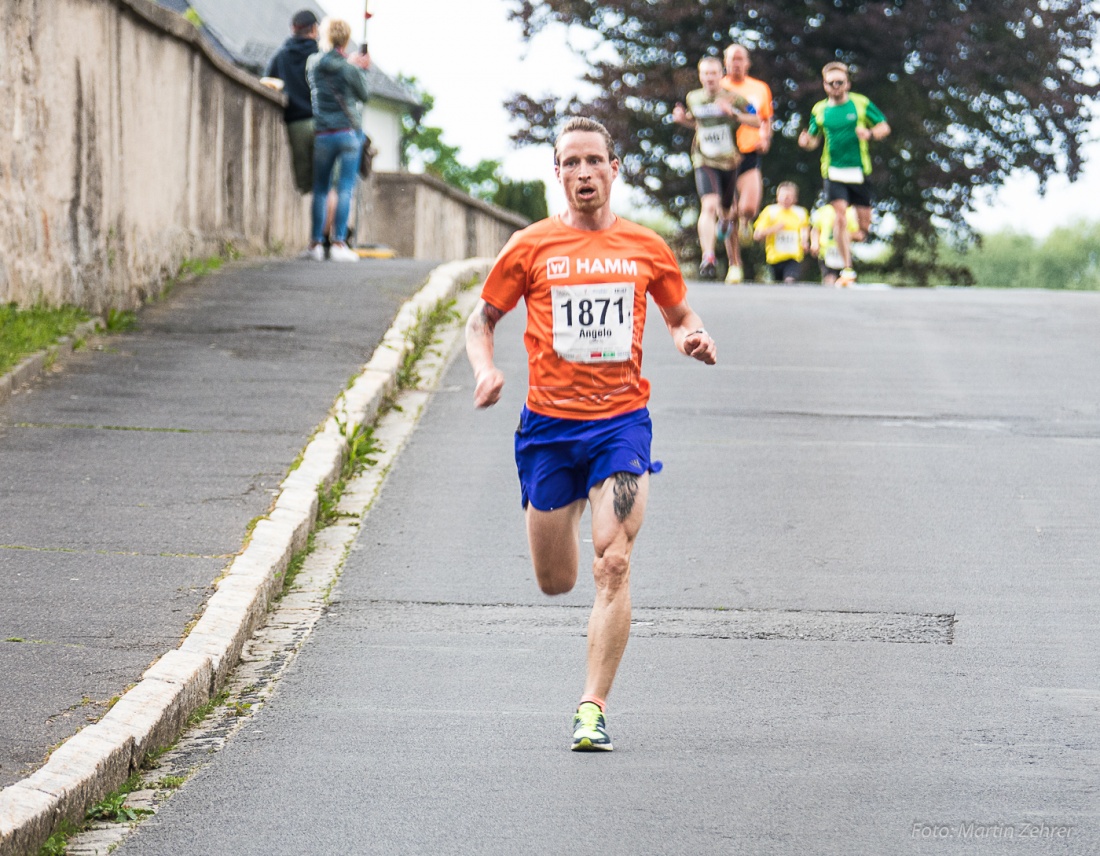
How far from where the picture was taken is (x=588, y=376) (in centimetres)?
590

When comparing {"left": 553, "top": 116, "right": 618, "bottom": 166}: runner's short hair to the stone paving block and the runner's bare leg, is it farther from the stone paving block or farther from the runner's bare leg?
the stone paving block

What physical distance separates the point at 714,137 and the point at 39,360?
7.43 metres

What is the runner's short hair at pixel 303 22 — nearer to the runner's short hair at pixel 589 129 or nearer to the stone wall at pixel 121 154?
the stone wall at pixel 121 154

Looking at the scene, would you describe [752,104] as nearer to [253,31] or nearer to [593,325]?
[593,325]

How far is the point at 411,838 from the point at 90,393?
22.5 ft

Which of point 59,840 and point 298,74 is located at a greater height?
point 298,74

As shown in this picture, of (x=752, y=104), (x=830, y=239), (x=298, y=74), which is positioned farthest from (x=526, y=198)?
(x=752, y=104)

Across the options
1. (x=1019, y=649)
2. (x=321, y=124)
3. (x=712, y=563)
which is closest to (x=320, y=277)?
(x=321, y=124)

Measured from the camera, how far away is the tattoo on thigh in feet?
18.9

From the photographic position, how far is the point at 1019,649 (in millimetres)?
6875

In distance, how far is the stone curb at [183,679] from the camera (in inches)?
185

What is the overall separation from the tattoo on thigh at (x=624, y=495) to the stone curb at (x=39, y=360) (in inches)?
233

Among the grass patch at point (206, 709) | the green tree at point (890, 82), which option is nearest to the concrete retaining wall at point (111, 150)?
the grass patch at point (206, 709)

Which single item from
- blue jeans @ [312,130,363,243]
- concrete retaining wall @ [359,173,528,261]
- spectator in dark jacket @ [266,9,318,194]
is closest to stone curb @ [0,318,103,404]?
blue jeans @ [312,130,363,243]
